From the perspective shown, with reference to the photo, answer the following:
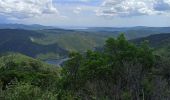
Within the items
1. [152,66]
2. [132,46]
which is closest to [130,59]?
[132,46]

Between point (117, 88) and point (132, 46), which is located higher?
point (132, 46)

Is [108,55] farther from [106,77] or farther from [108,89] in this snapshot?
[108,89]

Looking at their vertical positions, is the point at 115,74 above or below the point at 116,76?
above

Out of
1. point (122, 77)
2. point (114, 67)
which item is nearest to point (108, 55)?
point (114, 67)

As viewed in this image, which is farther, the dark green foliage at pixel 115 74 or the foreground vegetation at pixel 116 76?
the dark green foliage at pixel 115 74

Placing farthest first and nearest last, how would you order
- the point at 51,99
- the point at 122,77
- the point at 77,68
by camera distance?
the point at 77,68 < the point at 122,77 < the point at 51,99

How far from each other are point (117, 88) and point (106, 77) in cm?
1373

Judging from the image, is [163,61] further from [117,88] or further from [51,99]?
[51,99]

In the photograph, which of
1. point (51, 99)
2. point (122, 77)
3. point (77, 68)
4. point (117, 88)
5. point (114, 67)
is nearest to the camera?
point (51, 99)

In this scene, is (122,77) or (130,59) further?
(130,59)

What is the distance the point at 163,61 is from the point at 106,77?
72.1ft

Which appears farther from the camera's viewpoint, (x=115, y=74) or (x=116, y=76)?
(x=115, y=74)

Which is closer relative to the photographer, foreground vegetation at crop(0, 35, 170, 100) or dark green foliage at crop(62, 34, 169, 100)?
foreground vegetation at crop(0, 35, 170, 100)

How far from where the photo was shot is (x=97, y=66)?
80875 millimetres
